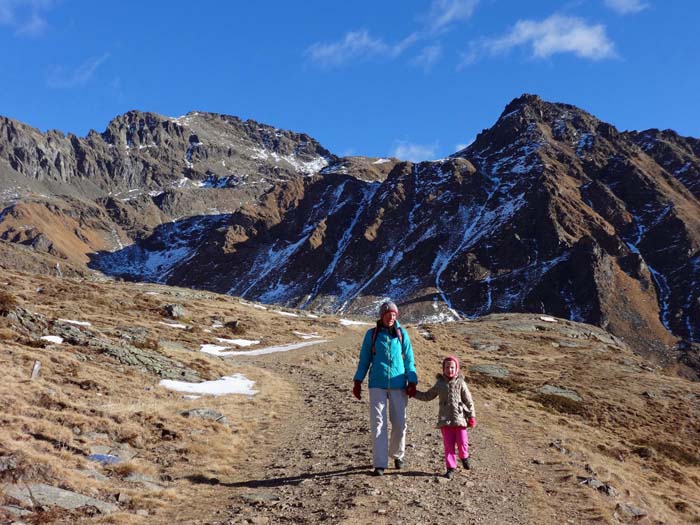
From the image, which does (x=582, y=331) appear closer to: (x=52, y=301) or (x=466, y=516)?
(x=52, y=301)

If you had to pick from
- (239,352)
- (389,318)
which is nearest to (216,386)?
(389,318)

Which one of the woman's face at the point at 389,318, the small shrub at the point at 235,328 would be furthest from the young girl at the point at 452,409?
the small shrub at the point at 235,328

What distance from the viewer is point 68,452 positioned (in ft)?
35.8

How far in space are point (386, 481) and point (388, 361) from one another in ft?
7.49

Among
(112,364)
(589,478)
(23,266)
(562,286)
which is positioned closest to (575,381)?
(589,478)

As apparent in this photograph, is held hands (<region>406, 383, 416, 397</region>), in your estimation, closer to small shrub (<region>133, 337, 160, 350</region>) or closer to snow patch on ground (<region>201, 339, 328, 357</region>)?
small shrub (<region>133, 337, 160, 350</region>)

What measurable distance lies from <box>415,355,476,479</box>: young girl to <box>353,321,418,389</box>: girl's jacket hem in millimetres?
606

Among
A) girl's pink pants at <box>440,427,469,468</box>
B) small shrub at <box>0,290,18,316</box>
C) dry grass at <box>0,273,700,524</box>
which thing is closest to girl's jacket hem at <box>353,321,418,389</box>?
girl's pink pants at <box>440,427,469,468</box>

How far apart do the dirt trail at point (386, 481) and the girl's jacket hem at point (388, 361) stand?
1912mm

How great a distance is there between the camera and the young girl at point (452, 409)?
1110cm

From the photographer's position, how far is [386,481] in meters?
10.3

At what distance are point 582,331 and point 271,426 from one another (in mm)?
88260

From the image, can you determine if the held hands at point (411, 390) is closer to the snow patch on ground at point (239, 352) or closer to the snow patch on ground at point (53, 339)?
the snow patch on ground at point (53, 339)

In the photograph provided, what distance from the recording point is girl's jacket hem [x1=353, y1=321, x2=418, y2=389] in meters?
10.6
